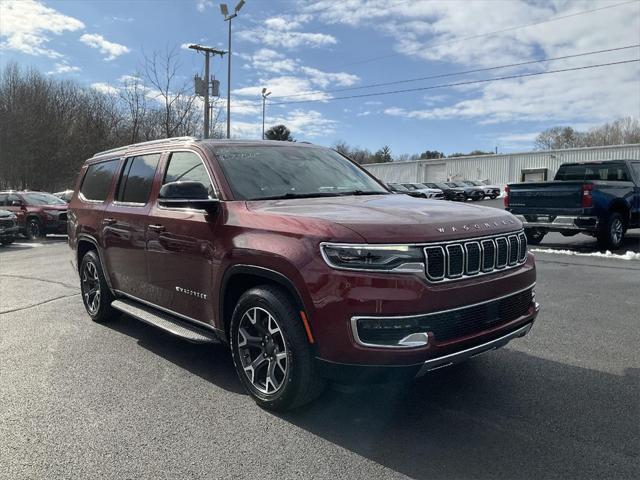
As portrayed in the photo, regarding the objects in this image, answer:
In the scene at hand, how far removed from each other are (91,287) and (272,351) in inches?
140

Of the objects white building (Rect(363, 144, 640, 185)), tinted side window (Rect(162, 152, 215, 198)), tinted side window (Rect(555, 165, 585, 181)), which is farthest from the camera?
white building (Rect(363, 144, 640, 185))

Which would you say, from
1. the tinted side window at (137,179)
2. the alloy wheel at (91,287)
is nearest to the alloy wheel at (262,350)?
the tinted side window at (137,179)

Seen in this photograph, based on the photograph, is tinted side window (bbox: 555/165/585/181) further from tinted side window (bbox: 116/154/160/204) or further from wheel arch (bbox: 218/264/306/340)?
wheel arch (bbox: 218/264/306/340)

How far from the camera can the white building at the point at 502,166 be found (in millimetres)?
41625

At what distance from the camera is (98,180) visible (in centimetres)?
614

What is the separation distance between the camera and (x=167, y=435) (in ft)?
10.9

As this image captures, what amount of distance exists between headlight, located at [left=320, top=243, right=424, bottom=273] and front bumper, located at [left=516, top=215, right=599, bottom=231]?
837 centimetres

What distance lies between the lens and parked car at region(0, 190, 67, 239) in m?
18.0

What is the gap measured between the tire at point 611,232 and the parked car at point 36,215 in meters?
16.1

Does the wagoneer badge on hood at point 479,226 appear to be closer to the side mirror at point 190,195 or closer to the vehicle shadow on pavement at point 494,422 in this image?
the vehicle shadow on pavement at point 494,422

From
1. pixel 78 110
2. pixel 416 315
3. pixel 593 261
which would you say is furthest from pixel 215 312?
pixel 78 110

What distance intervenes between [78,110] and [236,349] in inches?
1573

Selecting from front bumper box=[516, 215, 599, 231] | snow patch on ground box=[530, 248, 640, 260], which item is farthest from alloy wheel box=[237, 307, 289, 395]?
snow patch on ground box=[530, 248, 640, 260]

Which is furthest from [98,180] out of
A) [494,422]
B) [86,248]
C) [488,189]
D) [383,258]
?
[488,189]
